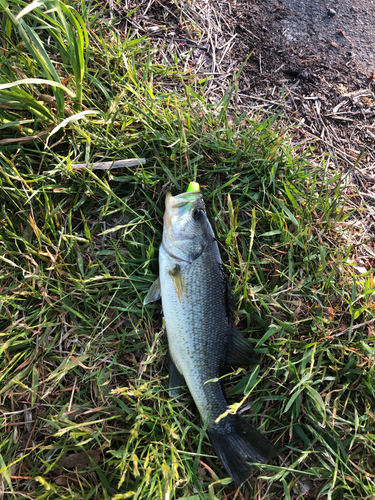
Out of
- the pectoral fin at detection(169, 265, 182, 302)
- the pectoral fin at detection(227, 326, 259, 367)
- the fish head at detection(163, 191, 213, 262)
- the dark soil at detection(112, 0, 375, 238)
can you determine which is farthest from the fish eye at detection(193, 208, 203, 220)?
the dark soil at detection(112, 0, 375, 238)

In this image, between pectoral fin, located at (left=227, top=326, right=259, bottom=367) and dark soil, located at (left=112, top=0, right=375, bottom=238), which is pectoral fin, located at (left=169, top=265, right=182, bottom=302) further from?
dark soil, located at (left=112, top=0, right=375, bottom=238)

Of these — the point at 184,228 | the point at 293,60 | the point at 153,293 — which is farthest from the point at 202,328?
the point at 293,60

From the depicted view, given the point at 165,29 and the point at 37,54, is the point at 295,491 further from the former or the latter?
the point at 165,29

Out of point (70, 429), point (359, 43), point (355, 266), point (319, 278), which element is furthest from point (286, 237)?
point (359, 43)

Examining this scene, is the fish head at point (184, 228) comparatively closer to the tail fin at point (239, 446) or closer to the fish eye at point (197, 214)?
the fish eye at point (197, 214)

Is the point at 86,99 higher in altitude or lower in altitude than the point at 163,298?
higher

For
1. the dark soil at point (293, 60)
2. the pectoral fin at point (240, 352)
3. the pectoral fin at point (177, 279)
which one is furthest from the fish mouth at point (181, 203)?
the dark soil at point (293, 60)

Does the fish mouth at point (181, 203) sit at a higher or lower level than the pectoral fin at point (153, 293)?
higher
